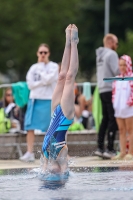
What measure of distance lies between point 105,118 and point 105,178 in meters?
5.00

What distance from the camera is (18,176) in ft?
30.3

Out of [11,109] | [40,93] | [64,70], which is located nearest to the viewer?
[64,70]

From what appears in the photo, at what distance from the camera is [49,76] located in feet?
45.0

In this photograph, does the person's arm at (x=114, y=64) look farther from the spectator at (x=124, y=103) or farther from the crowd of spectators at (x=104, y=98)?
the spectator at (x=124, y=103)

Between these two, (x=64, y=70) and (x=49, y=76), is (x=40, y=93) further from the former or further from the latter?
(x=64, y=70)

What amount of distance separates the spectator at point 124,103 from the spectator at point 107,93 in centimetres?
44

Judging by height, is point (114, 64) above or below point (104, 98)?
above

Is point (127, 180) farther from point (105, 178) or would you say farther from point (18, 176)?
point (18, 176)

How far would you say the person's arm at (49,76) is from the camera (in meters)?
13.7

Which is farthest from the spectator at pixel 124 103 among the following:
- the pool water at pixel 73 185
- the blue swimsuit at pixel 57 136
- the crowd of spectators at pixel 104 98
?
the blue swimsuit at pixel 57 136

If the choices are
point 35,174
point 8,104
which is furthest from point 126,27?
A: point 35,174

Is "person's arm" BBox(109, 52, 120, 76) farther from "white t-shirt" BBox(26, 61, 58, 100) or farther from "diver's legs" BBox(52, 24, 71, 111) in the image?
"diver's legs" BBox(52, 24, 71, 111)

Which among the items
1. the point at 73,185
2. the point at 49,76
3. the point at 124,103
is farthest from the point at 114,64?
the point at 73,185

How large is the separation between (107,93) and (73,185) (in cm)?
562
